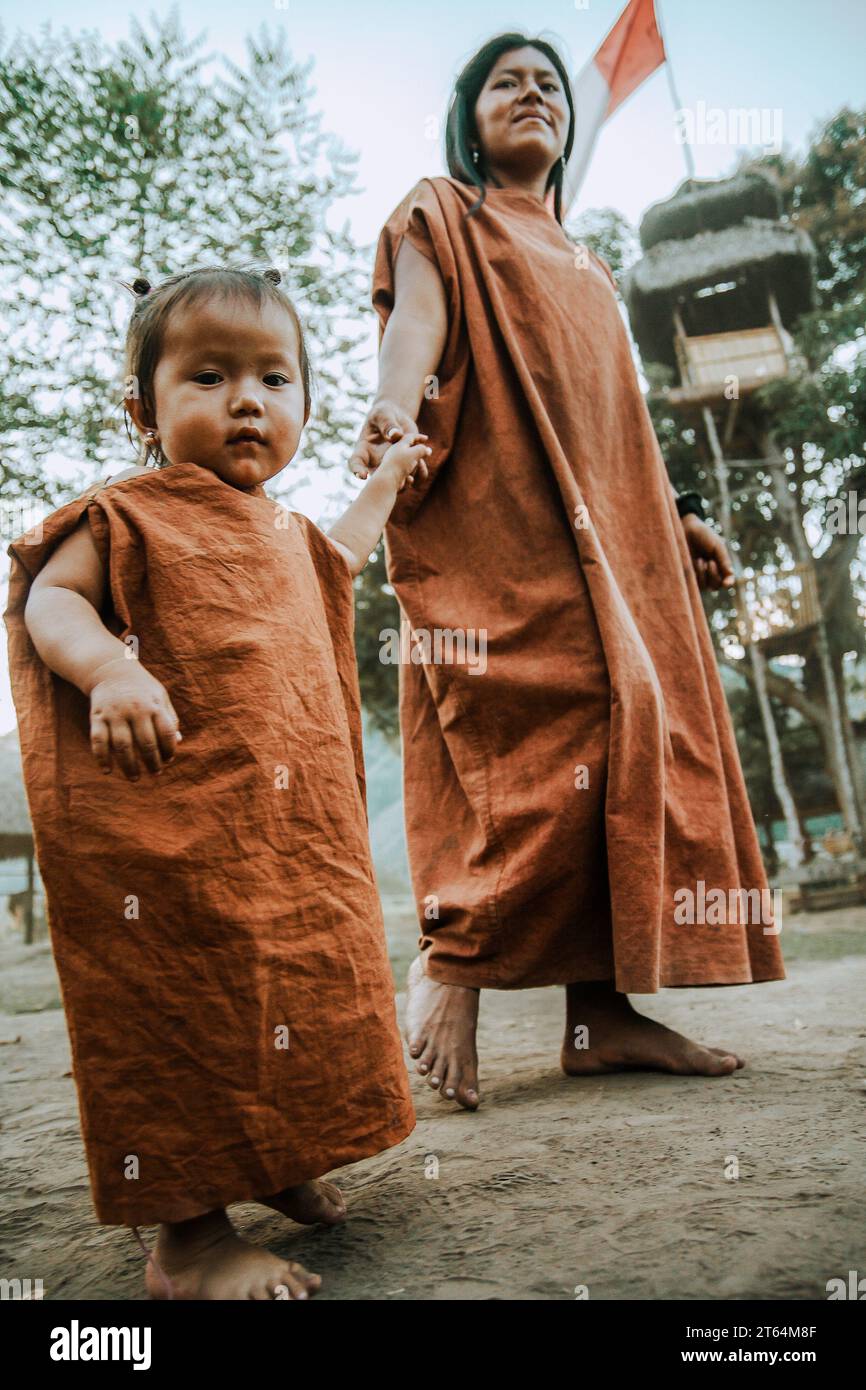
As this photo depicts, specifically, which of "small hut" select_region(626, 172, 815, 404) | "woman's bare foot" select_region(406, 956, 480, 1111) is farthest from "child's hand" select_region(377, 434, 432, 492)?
"small hut" select_region(626, 172, 815, 404)

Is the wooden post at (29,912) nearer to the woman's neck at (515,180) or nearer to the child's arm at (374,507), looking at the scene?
the woman's neck at (515,180)

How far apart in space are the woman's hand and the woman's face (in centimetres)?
84

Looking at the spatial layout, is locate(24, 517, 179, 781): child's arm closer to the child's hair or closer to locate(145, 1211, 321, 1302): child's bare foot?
the child's hair

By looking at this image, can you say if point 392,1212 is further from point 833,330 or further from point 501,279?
point 833,330

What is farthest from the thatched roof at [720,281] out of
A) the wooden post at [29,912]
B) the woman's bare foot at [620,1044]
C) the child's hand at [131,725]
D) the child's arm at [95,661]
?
the child's hand at [131,725]

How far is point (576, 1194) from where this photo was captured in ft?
4.01

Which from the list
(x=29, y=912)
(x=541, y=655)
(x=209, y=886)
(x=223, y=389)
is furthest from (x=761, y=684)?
(x=209, y=886)

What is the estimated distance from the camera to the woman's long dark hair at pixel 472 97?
7.32ft

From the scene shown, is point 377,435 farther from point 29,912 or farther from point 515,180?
point 29,912

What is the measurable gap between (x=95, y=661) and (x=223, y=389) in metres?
0.45

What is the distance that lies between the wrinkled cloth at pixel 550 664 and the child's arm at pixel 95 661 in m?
0.84

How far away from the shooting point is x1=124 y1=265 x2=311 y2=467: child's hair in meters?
1.38
